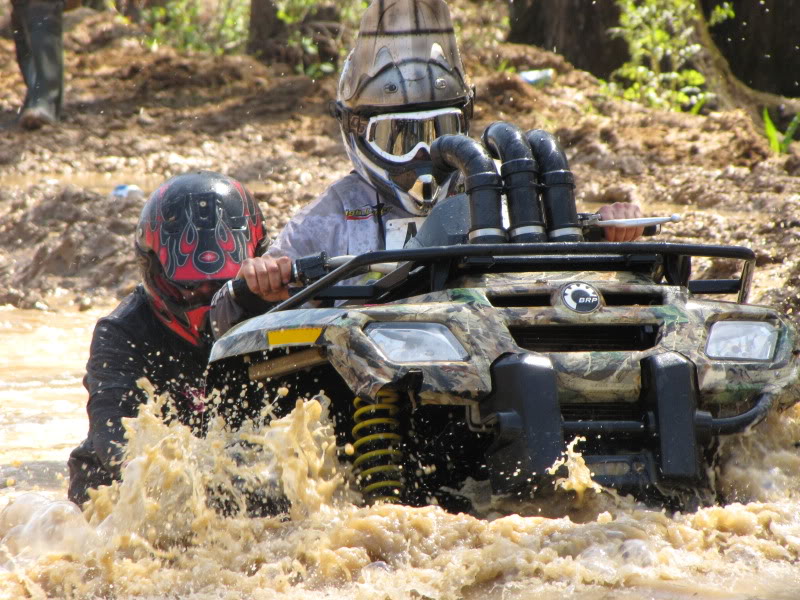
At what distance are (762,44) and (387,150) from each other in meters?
12.4

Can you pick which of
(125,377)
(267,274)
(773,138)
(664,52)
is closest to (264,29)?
(664,52)

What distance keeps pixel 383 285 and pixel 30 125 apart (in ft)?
44.9

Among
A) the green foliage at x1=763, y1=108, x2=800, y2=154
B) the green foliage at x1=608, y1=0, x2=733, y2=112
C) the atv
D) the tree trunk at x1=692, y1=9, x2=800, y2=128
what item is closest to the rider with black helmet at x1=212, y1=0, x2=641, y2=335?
the atv

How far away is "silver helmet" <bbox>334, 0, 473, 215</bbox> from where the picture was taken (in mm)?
4992

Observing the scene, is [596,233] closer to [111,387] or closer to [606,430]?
[606,430]

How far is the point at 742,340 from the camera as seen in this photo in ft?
11.5

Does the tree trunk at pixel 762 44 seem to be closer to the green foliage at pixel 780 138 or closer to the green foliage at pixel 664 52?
the green foliage at pixel 664 52

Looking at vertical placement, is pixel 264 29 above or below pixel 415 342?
above

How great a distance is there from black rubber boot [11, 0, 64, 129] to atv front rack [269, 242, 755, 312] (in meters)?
13.5

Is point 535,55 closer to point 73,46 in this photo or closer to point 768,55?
point 768,55

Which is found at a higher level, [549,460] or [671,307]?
[671,307]

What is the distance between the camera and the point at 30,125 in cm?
1630

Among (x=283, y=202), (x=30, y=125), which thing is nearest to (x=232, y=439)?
(x=283, y=202)

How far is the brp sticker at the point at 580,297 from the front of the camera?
342cm
